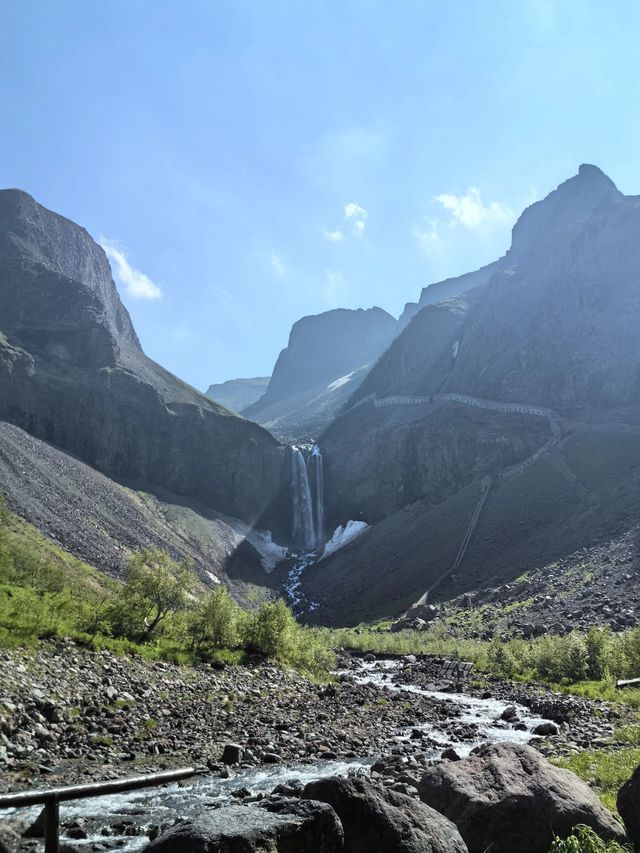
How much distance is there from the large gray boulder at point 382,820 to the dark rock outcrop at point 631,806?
306 centimetres

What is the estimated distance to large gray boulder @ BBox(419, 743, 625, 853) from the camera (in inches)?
407

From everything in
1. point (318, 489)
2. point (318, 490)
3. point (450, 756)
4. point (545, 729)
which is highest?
point (318, 489)

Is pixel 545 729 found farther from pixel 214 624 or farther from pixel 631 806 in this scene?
pixel 214 624

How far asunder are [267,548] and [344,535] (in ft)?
61.1

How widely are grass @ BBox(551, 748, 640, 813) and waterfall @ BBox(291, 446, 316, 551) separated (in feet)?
402

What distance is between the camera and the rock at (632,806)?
988 centimetres

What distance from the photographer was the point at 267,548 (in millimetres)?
134875

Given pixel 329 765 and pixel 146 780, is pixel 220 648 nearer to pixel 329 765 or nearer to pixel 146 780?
pixel 329 765

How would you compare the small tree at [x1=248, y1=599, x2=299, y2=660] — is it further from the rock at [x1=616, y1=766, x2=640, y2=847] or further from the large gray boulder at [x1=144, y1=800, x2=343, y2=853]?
the large gray boulder at [x1=144, y1=800, x2=343, y2=853]

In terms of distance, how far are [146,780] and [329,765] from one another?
18021 mm

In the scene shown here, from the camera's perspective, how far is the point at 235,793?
17219mm

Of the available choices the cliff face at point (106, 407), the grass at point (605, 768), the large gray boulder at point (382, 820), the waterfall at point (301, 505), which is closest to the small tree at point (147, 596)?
the grass at point (605, 768)

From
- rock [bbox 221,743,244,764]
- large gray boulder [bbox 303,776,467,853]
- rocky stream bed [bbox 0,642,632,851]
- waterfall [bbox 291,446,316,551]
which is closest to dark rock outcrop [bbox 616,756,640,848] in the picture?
large gray boulder [bbox 303,776,467,853]

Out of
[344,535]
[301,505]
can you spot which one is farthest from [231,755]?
[301,505]
